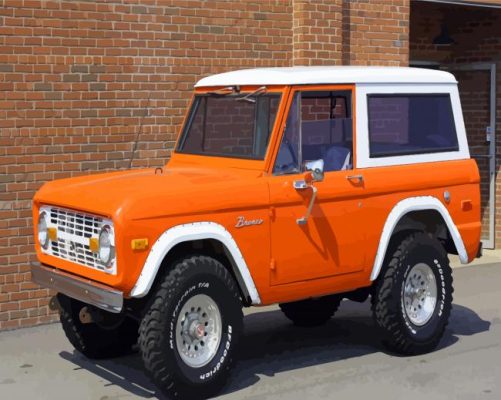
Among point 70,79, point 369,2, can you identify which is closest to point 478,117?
point 369,2

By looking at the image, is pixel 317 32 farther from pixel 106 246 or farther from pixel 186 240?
pixel 106 246

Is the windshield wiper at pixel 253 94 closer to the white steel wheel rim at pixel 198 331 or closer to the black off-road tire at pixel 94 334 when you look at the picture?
the white steel wheel rim at pixel 198 331

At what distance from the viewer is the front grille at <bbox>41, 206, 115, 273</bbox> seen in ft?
21.1

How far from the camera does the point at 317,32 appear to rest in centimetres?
1055

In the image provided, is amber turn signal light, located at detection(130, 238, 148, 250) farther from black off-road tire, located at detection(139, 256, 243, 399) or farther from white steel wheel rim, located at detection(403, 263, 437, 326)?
white steel wheel rim, located at detection(403, 263, 437, 326)

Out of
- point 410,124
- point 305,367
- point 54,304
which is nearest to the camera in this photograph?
point 54,304

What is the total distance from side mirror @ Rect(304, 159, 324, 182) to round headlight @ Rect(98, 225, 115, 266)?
146cm

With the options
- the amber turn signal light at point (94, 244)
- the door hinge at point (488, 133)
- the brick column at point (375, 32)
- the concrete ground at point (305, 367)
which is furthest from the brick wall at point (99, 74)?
the door hinge at point (488, 133)

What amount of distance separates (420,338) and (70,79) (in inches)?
151

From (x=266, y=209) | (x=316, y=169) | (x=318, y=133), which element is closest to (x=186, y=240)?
(x=266, y=209)

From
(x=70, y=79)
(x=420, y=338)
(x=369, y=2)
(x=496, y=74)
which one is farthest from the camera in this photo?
(x=496, y=74)

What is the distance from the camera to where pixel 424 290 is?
25.7 feet

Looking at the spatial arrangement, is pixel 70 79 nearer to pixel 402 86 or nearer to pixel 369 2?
pixel 402 86

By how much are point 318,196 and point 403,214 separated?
2.90 feet
